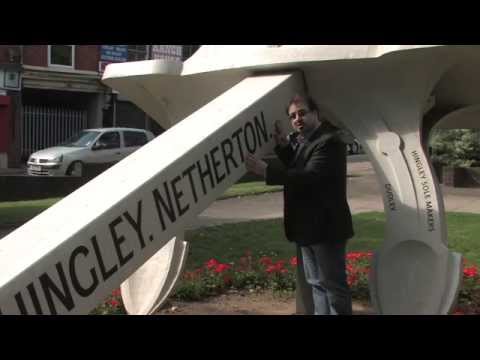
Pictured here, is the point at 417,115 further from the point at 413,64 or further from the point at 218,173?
the point at 218,173

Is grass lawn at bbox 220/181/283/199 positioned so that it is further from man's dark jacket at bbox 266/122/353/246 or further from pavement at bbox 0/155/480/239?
man's dark jacket at bbox 266/122/353/246

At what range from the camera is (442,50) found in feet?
12.3

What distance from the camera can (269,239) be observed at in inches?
378

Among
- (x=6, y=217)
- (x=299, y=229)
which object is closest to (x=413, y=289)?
(x=299, y=229)

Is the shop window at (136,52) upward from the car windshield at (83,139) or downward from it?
upward

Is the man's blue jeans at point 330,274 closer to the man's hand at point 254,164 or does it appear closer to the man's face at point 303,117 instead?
the man's hand at point 254,164

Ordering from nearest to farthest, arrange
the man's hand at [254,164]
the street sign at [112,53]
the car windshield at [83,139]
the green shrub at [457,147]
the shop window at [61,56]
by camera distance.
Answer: the man's hand at [254,164], the car windshield at [83,139], the green shrub at [457,147], the shop window at [61,56], the street sign at [112,53]

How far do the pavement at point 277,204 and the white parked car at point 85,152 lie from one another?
4.73m

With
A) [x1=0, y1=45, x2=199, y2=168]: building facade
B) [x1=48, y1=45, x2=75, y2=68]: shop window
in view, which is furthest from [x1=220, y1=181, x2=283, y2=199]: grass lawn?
[x1=48, y1=45, x2=75, y2=68]: shop window

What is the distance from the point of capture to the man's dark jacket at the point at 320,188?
11.5 feet

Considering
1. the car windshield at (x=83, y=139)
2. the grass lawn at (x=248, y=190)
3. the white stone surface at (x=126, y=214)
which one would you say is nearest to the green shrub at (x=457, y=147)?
the grass lawn at (x=248, y=190)

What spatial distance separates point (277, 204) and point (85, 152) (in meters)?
6.35

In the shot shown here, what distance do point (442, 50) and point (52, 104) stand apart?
75.5 feet

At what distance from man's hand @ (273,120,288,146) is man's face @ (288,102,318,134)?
0.24 meters
